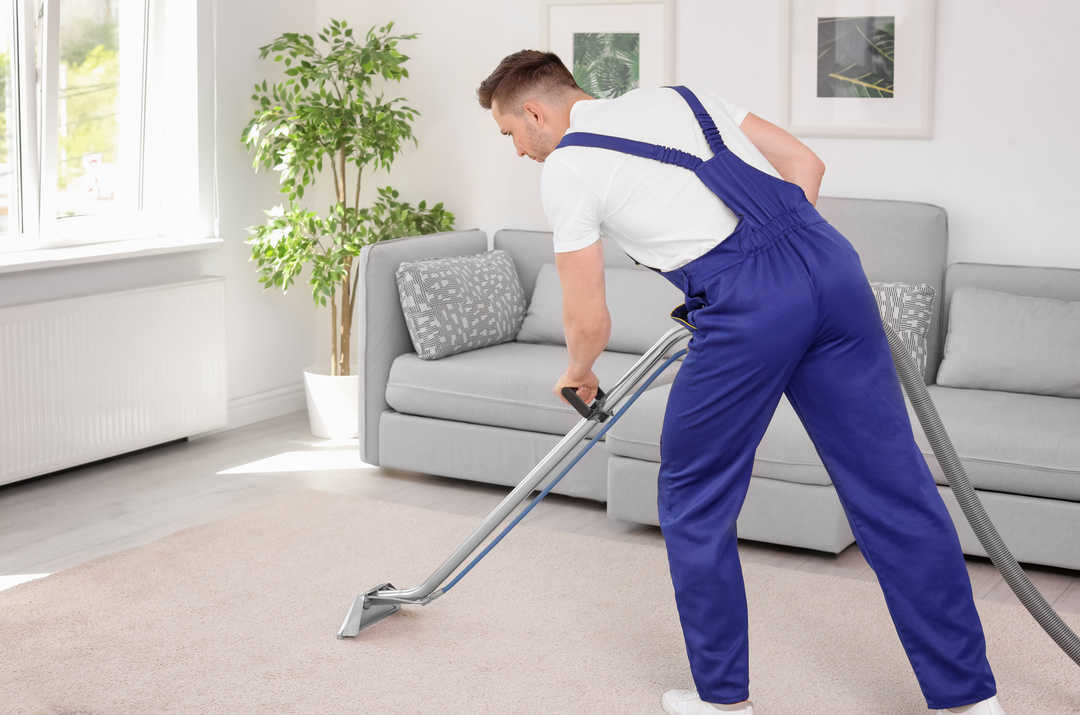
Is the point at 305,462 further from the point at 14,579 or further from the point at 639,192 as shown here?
the point at 639,192

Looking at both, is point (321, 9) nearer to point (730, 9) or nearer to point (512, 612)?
point (730, 9)

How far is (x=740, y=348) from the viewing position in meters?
2.14

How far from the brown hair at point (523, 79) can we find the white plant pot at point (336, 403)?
2.41 metres

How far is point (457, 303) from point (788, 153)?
192 centimetres

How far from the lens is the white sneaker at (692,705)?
7.55 ft

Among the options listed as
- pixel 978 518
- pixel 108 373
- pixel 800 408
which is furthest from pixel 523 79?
pixel 108 373

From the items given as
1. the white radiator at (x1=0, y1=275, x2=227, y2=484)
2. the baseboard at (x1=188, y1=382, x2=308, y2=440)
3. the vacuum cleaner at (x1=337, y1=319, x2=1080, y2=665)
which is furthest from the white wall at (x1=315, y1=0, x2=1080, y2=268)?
the vacuum cleaner at (x1=337, y1=319, x2=1080, y2=665)

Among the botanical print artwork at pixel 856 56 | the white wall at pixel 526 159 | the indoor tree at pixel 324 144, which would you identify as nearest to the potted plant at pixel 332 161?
the indoor tree at pixel 324 144

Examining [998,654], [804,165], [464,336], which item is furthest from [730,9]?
[998,654]

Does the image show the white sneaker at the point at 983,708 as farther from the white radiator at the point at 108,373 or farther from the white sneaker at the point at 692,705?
the white radiator at the point at 108,373

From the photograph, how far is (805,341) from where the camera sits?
214 centimetres

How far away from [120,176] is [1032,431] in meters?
3.18

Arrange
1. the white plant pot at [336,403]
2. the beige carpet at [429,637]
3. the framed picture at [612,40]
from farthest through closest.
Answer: the white plant pot at [336,403], the framed picture at [612,40], the beige carpet at [429,637]

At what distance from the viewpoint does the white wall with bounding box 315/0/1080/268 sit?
12.5 feet
